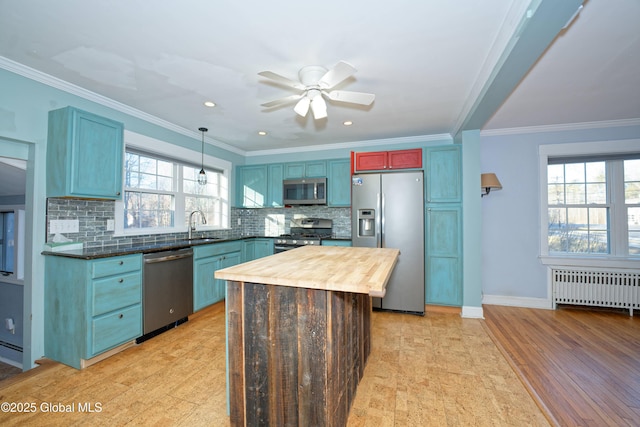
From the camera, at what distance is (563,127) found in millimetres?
3539

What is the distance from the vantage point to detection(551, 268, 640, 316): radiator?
3.32 meters

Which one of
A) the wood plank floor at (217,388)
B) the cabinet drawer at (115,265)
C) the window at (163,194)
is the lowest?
the wood plank floor at (217,388)

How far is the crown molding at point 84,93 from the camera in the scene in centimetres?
213

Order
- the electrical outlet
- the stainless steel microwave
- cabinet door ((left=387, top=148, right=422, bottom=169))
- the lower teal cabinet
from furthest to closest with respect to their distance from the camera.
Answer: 1. the stainless steel microwave
2. the lower teal cabinet
3. cabinet door ((left=387, top=148, right=422, bottom=169))
4. the electrical outlet

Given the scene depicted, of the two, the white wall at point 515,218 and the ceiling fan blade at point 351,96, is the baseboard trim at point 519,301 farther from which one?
the ceiling fan blade at point 351,96

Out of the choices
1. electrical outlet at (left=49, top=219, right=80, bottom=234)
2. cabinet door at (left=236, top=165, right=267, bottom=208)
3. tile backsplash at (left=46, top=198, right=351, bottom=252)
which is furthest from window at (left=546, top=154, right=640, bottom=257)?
electrical outlet at (left=49, top=219, right=80, bottom=234)

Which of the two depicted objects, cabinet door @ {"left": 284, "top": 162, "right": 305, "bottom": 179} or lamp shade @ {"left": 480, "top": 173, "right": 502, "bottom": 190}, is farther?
cabinet door @ {"left": 284, "top": 162, "right": 305, "bottom": 179}

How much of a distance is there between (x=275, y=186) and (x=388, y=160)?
6.27 feet

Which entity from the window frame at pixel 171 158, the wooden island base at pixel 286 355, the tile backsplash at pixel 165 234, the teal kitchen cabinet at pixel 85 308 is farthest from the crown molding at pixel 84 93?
the wooden island base at pixel 286 355

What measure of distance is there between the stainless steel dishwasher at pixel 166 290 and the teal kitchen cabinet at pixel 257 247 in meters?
1.22

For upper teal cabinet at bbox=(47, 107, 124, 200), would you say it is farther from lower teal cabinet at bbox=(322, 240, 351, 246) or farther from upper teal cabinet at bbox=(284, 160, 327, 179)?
lower teal cabinet at bbox=(322, 240, 351, 246)

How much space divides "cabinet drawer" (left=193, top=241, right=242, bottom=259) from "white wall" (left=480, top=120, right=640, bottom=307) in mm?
3565

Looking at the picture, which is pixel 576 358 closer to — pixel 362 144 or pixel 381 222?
pixel 381 222

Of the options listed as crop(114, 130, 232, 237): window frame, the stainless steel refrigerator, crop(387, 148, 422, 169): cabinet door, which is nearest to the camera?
crop(114, 130, 232, 237): window frame
